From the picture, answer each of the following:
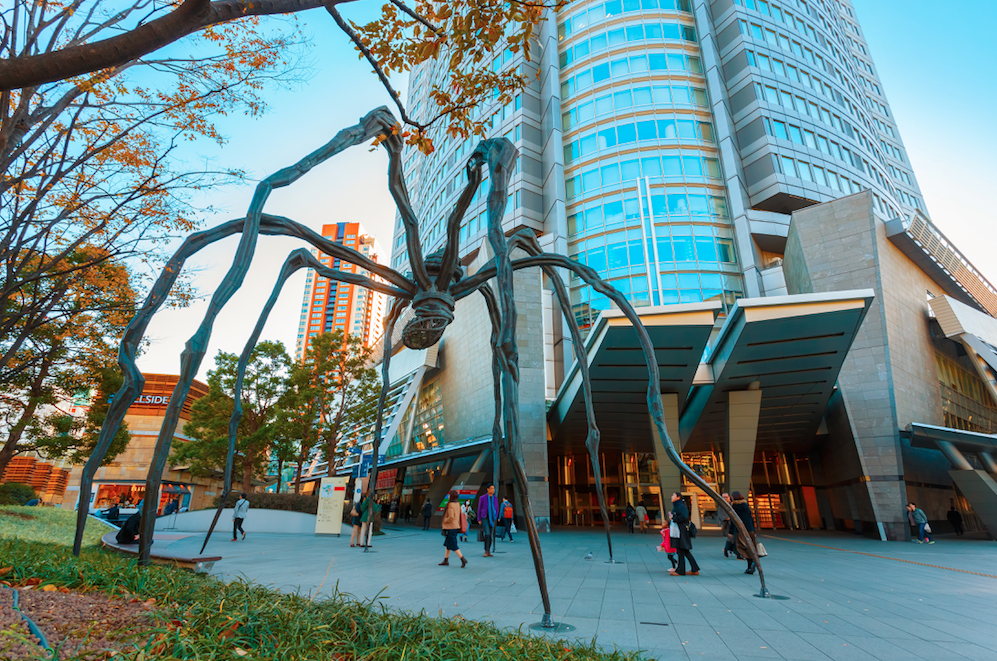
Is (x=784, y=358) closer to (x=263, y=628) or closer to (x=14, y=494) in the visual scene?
(x=263, y=628)

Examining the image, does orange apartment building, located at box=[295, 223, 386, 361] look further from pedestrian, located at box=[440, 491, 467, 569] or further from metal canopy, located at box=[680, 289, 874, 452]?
pedestrian, located at box=[440, 491, 467, 569]

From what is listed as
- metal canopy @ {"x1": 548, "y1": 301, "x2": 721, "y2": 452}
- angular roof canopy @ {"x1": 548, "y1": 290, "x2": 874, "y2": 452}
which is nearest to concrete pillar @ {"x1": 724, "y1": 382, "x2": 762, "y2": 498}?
angular roof canopy @ {"x1": 548, "y1": 290, "x2": 874, "y2": 452}

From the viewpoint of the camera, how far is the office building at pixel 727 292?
679 inches

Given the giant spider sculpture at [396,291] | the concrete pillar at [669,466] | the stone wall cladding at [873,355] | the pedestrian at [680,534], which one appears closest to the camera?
the giant spider sculpture at [396,291]

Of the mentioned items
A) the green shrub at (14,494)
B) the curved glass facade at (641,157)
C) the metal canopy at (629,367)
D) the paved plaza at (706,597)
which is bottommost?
the paved plaza at (706,597)

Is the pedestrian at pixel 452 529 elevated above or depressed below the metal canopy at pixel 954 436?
below

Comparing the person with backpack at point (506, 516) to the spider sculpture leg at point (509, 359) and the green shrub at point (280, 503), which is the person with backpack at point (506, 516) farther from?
the spider sculpture leg at point (509, 359)

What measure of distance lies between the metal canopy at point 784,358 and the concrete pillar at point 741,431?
484 millimetres

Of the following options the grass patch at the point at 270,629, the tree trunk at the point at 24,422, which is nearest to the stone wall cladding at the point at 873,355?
the grass patch at the point at 270,629

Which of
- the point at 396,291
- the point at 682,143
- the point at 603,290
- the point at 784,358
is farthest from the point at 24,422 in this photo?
the point at 682,143

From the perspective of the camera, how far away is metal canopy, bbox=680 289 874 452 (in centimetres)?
1409

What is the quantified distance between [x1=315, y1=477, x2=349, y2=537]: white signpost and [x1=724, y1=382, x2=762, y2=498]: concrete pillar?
48.6 ft

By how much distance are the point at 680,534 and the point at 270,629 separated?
749 centimetres

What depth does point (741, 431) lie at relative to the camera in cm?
1834
